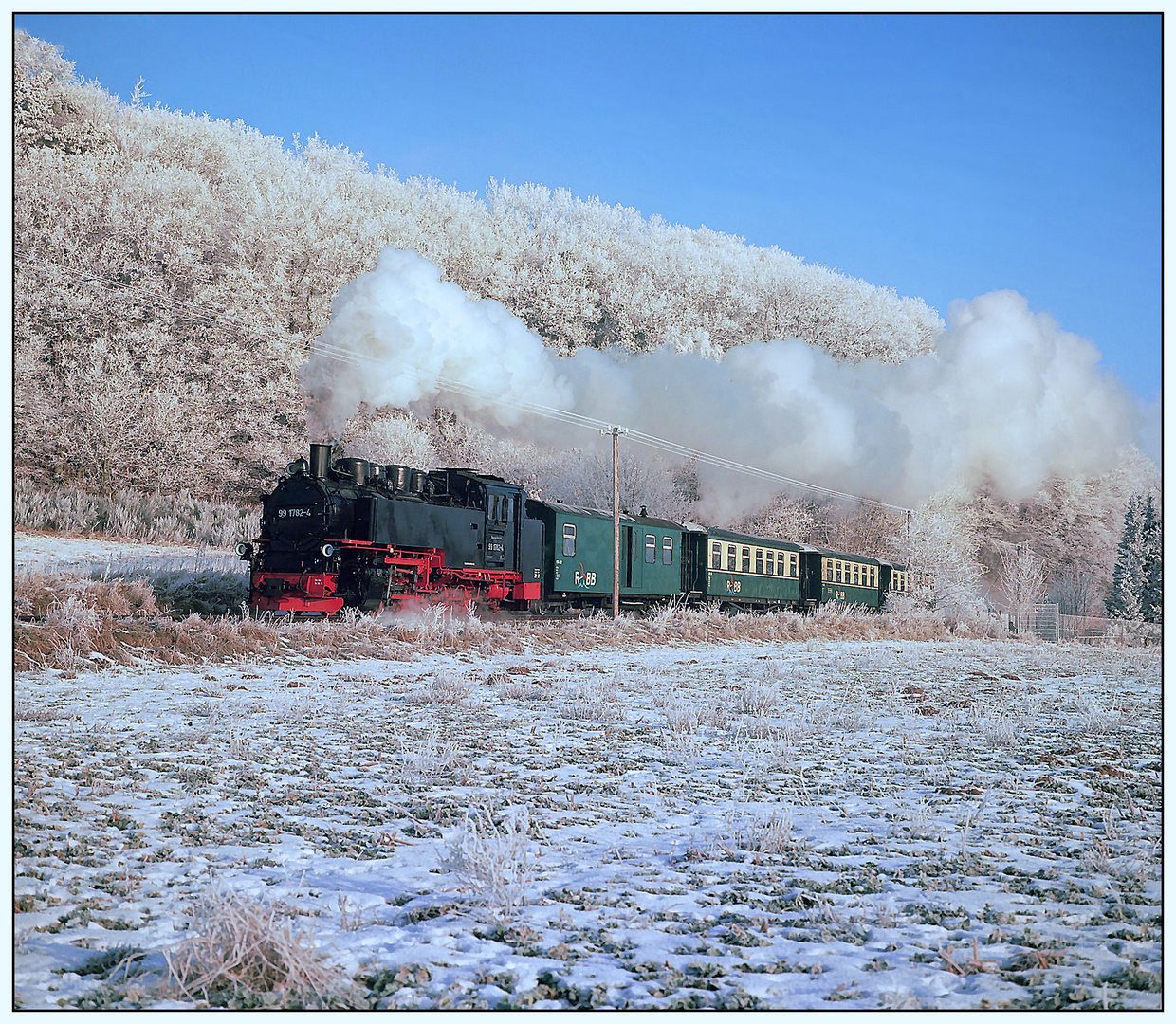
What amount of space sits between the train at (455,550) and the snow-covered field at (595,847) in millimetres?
5313

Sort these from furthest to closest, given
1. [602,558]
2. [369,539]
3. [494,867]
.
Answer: [602,558]
[369,539]
[494,867]

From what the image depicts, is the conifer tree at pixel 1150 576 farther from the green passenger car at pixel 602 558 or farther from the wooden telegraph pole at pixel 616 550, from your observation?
the wooden telegraph pole at pixel 616 550

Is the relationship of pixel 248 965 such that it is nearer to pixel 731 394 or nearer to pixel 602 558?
pixel 602 558

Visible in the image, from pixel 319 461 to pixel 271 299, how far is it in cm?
1549

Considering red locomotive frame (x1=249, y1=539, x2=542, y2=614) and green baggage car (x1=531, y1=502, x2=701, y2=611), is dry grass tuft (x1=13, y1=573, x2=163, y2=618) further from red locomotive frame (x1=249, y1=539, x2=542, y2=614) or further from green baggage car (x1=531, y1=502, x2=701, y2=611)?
green baggage car (x1=531, y1=502, x2=701, y2=611)

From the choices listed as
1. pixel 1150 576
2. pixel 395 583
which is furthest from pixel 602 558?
pixel 1150 576

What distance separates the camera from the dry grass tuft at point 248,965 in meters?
2.43

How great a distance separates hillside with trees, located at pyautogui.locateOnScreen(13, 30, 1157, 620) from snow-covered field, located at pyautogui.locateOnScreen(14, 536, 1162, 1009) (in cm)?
1193

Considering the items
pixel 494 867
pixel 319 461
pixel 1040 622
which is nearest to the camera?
pixel 494 867

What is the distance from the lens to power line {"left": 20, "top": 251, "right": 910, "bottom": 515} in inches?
907

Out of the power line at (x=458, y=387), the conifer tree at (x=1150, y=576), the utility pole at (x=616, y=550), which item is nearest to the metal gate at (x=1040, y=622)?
the conifer tree at (x=1150, y=576)

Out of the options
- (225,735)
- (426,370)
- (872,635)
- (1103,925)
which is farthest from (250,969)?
(426,370)

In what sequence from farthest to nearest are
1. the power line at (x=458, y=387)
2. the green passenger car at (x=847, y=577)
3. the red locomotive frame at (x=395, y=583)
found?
the green passenger car at (x=847, y=577), the power line at (x=458, y=387), the red locomotive frame at (x=395, y=583)

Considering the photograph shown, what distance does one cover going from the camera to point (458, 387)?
28469mm
